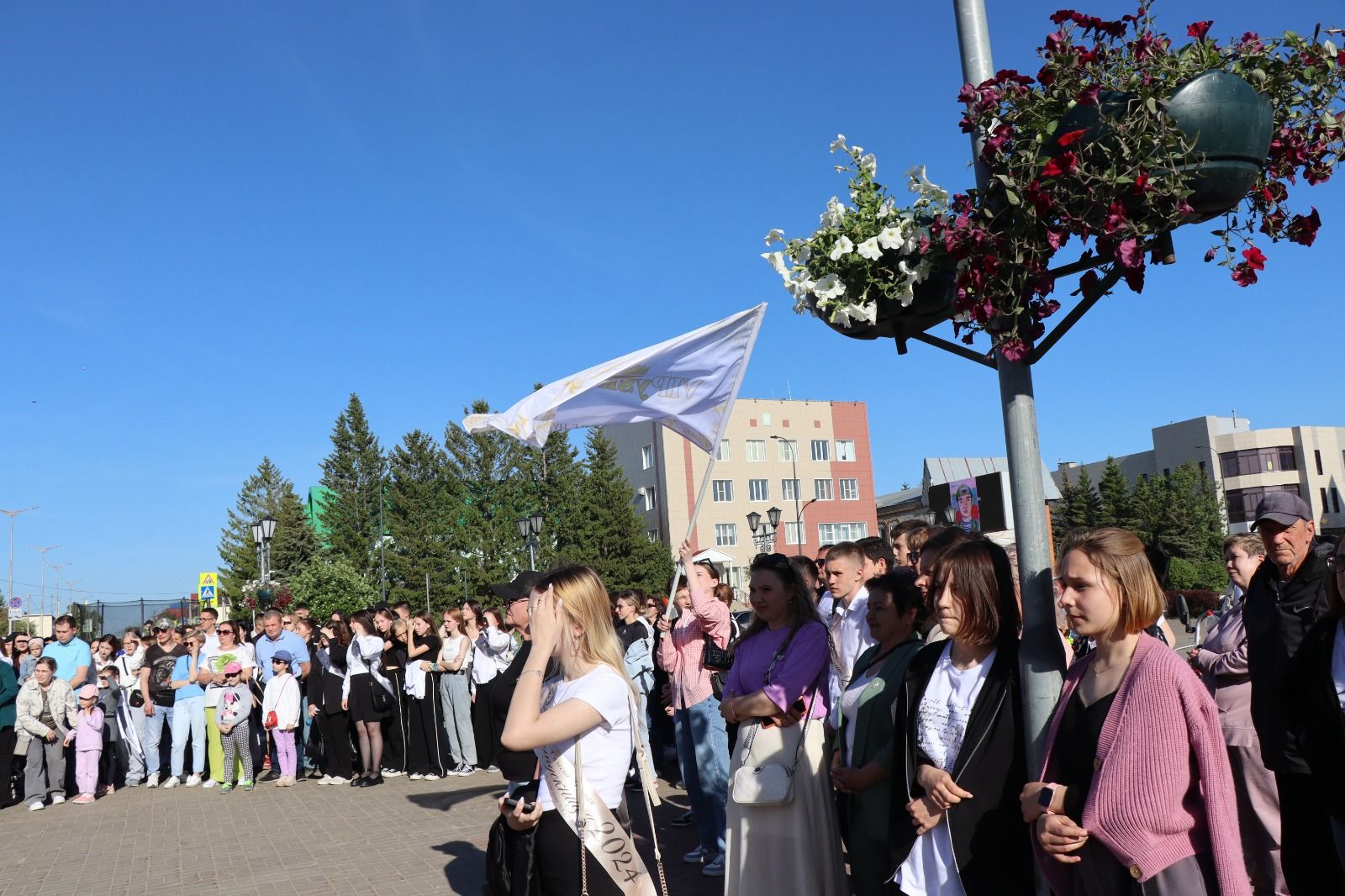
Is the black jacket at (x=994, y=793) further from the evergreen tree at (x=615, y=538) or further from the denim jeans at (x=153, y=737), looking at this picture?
the evergreen tree at (x=615, y=538)

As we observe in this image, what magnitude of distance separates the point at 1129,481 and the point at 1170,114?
96264mm

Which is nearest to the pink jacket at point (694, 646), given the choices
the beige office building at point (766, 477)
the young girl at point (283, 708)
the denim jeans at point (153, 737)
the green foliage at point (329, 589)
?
the young girl at point (283, 708)

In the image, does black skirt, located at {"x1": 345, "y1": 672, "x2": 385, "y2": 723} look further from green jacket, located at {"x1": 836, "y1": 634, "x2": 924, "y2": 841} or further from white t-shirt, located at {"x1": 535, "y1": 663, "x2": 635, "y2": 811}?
white t-shirt, located at {"x1": 535, "y1": 663, "x2": 635, "y2": 811}

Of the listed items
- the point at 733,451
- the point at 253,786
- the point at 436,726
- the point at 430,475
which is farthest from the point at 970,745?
the point at 430,475

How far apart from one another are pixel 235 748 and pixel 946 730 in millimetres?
11048

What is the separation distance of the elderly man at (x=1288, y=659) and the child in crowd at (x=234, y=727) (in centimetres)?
1113

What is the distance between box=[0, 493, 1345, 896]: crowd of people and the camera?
2.90m

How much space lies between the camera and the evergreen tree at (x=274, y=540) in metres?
72.6

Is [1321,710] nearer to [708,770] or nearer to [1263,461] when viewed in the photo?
[708,770]

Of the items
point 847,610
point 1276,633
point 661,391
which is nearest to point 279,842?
point 661,391

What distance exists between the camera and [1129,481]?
90.1 meters

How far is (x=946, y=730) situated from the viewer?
12.0 ft

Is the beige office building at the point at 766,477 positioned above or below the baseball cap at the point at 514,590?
above

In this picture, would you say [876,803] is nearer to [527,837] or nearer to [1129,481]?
[527,837]
